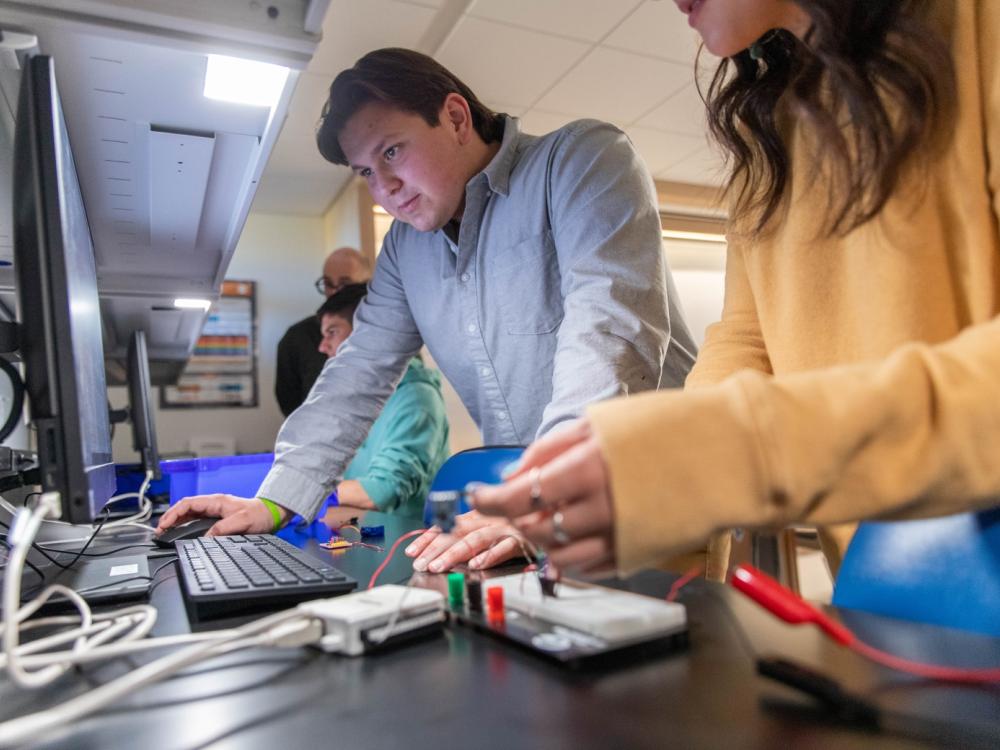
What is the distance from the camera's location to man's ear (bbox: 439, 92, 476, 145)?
1.32m

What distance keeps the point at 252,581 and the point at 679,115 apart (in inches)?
126

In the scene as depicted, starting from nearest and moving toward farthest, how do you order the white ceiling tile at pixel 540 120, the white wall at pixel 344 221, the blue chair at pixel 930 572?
the blue chair at pixel 930 572
the white ceiling tile at pixel 540 120
the white wall at pixel 344 221

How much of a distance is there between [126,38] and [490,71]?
7.46ft

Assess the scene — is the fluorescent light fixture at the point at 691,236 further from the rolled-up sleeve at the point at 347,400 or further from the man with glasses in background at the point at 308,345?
the rolled-up sleeve at the point at 347,400

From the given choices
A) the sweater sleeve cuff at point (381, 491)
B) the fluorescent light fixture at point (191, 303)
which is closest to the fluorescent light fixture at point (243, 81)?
the fluorescent light fixture at point (191, 303)

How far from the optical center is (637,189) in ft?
3.73

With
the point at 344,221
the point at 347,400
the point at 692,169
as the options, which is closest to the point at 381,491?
the point at 347,400

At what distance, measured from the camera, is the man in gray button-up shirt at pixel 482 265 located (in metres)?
1.05

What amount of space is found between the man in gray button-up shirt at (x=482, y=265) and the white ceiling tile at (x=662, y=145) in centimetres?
230

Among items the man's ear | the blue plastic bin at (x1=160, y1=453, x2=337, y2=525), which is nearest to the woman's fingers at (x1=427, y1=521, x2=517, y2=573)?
the man's ear

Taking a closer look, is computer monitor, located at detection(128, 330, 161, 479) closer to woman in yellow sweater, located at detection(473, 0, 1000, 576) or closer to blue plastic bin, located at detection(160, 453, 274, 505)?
blue plastic bin, located at detection(160, 453, 274, 505)

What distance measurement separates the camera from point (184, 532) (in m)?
1.09

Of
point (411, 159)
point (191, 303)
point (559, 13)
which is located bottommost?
point (191, 303)

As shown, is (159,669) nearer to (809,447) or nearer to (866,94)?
(809,447)
